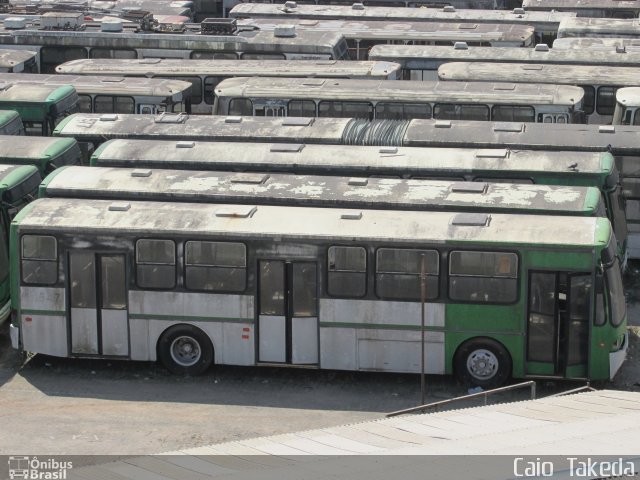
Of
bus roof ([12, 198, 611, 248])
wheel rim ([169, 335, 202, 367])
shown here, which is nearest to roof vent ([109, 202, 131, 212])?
bus roof ([12, 198, 611, 248])

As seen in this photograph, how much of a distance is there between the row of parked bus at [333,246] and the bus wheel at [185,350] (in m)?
0.02

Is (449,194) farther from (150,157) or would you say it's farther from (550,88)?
(550,88)

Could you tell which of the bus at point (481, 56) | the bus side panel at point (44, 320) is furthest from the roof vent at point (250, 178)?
the bus at point (481, 56)

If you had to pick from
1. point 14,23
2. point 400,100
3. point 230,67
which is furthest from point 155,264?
point 14,23

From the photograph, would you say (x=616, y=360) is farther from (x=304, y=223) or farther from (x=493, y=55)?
(x=493, y=55)

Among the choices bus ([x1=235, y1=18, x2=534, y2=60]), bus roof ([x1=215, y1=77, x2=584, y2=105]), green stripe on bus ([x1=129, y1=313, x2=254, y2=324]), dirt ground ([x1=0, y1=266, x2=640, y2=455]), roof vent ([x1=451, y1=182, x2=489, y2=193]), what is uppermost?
bus ([x1=235, y1=18, x2=534, y2=60])

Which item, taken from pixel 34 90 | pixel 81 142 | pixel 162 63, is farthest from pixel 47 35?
pixel 81 142

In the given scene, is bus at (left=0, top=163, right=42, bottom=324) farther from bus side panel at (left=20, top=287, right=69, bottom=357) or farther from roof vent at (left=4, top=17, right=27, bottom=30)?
roof vent at (left=4, top=17, right=27, bottom=30)

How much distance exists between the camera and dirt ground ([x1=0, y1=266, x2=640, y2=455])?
19422 millimetres

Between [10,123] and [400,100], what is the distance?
8.71m

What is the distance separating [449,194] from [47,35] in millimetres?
19891

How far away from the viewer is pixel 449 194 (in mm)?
22766

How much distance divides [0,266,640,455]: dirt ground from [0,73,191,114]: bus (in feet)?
36.0

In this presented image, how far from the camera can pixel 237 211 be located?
71.2 ft
